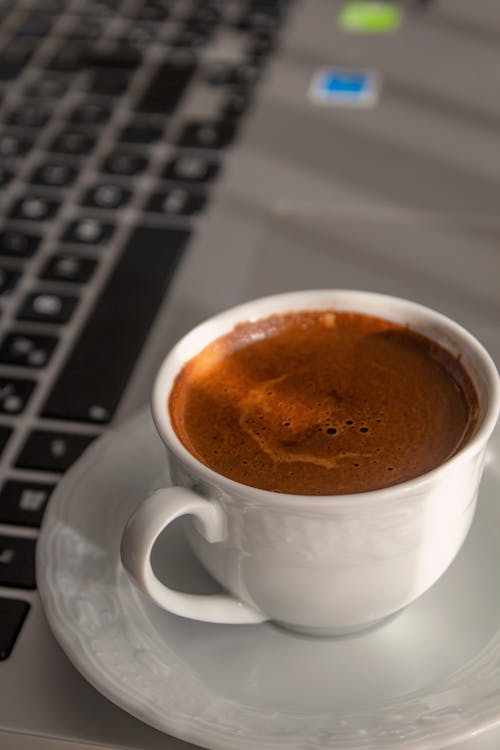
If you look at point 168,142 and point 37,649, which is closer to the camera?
point 37,649

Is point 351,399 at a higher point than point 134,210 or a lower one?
higher

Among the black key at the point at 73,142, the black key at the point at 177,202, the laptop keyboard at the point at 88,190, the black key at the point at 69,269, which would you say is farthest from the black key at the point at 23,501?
the black key at the point at 73,142

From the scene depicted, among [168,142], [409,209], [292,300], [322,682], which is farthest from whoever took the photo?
[168,142]

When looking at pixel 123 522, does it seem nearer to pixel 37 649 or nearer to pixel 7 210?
pixel 37 649

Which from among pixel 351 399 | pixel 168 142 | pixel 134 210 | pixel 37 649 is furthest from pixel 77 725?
pixel 168 142

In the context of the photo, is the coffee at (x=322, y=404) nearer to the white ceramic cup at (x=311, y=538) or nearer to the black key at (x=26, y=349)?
the white ceramic cup at (x=311, y=538)

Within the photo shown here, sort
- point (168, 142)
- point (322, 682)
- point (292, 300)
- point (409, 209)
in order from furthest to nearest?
point (168, 142) < point (409, 209) < point (292, 300) < point (322, 682)
